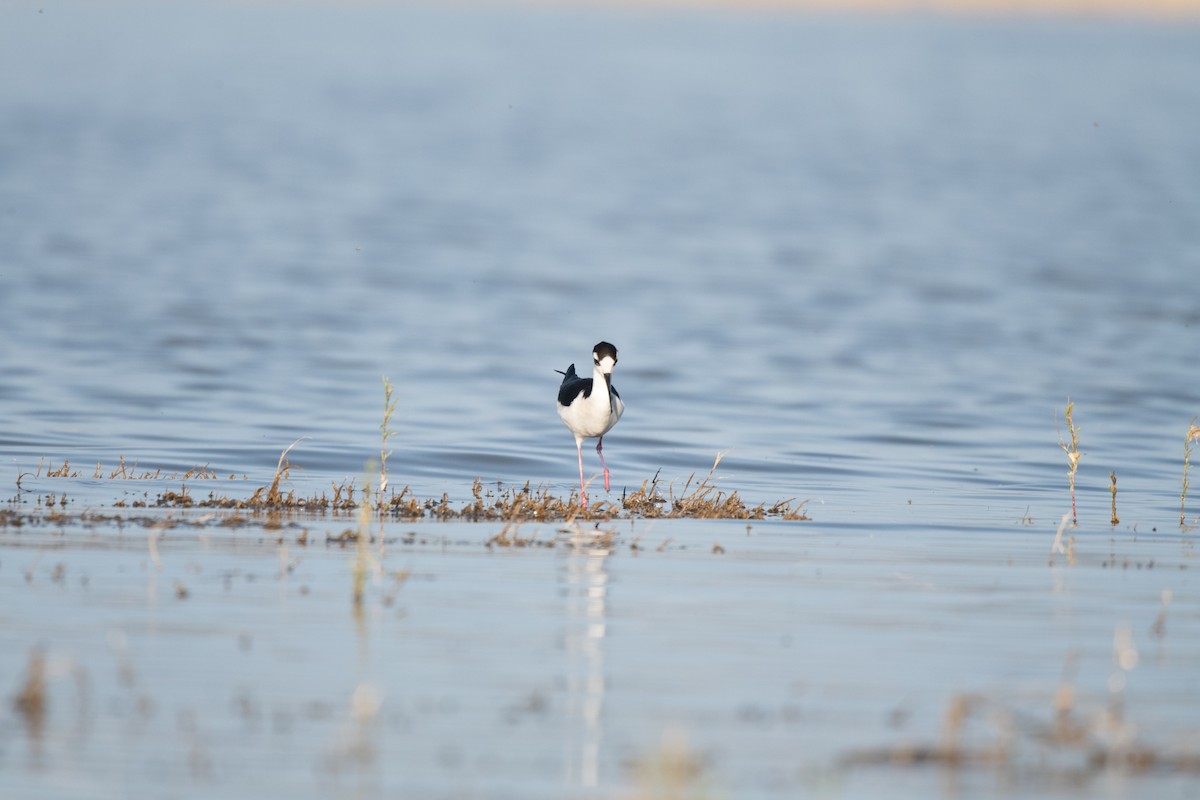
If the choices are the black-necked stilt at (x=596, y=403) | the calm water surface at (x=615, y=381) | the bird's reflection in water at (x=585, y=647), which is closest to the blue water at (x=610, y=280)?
the calm water surface at (x=615, y=381)

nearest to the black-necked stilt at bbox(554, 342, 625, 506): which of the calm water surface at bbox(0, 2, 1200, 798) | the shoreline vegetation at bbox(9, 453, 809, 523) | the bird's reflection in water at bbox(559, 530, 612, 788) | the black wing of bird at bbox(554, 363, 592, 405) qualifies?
the black wing of bird at bbox(554, 363, 592, 405)

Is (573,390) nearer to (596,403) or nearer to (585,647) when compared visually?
(596,403)

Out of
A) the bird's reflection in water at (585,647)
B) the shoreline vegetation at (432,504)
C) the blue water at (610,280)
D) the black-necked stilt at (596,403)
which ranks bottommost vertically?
the bird's reflection in water at (585,647)

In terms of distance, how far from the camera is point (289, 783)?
6141 mm

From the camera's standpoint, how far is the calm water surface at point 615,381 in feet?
23.9

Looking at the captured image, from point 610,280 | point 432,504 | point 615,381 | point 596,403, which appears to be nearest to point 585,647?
point 432,504

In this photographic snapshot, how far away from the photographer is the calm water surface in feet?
23.9

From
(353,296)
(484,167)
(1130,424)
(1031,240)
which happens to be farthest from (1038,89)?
(1130,424)

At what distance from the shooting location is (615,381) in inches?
1003

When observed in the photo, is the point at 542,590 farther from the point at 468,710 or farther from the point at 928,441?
the point at 928,441

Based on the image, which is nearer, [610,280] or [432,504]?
[432,504]

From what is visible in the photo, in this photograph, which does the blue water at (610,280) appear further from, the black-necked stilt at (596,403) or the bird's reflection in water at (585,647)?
the bird's reflection in water at (585,647)

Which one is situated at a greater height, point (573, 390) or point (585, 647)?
point (573, 390)

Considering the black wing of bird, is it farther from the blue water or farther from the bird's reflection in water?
the bird's reflection in water
